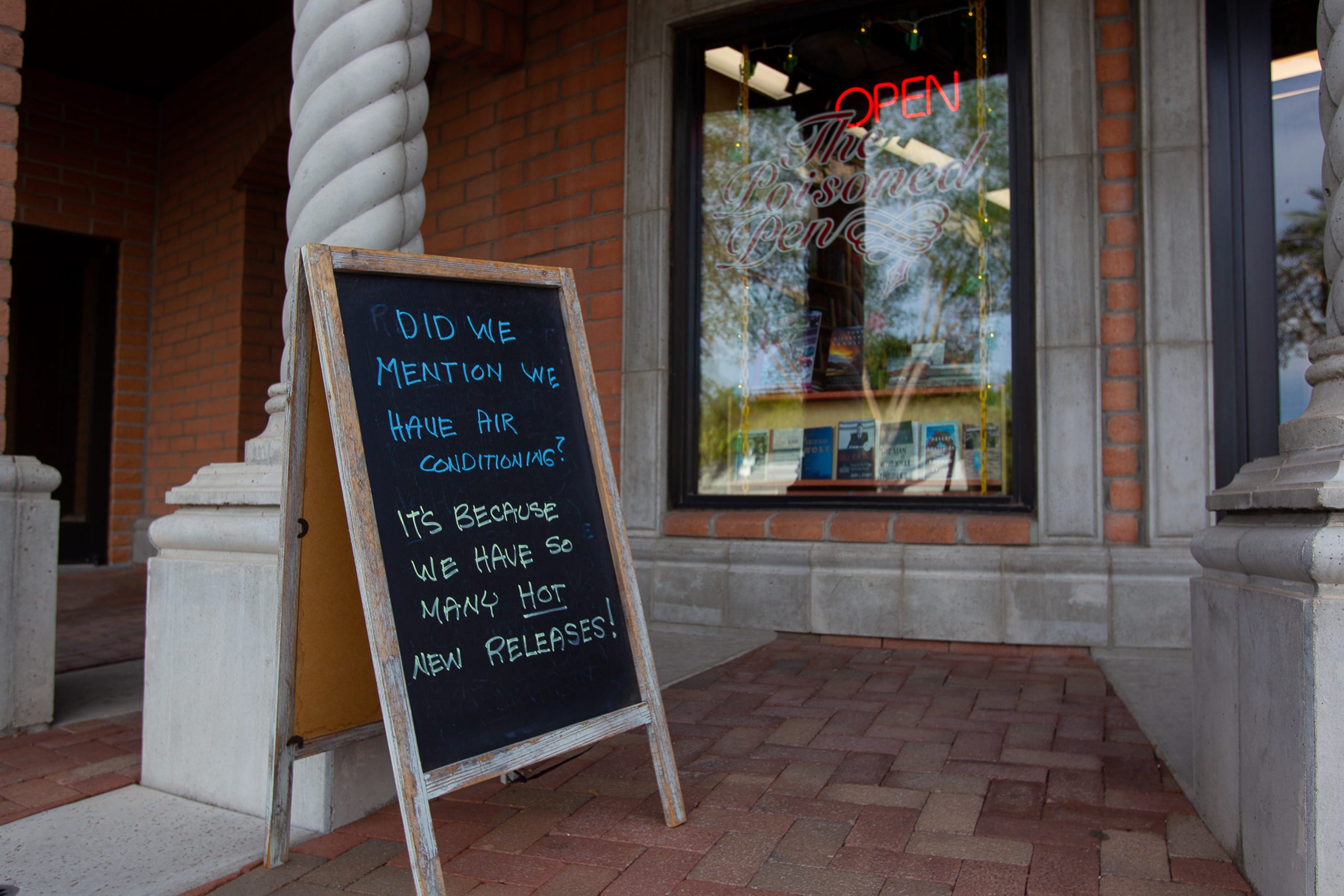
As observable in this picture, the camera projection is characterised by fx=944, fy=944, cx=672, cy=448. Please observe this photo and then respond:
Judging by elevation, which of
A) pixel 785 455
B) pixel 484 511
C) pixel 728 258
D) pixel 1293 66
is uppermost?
pixel 1293 66

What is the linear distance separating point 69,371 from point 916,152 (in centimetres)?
691

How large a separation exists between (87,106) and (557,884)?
7.85 meters

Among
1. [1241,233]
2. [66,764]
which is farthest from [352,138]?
[1241,233]

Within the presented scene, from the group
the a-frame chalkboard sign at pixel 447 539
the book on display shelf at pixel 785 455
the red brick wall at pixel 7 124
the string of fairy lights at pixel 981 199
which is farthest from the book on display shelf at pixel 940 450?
the red brick wall at pixel 7 124

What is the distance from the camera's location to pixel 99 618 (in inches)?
202

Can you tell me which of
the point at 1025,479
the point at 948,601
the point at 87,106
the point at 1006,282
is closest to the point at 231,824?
the point at 948,601

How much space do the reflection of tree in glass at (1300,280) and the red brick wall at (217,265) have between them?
6087 millimetres

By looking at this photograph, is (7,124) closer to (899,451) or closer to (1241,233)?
(899,451)

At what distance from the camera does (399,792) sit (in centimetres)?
179

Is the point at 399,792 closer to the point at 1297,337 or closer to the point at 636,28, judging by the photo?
the point at 1297,337

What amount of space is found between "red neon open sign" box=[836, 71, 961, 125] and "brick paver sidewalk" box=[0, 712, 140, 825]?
411 cm

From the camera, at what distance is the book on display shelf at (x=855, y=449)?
461 centimetres

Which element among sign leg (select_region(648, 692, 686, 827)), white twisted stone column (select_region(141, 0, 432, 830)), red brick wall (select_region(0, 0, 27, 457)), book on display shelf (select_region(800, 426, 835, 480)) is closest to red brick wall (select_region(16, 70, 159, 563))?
red brick wall (select_region(0, 0, 27, 457))

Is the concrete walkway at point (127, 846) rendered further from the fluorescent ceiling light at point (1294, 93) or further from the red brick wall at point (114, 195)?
the red brick wall at point (114, 195)
